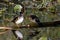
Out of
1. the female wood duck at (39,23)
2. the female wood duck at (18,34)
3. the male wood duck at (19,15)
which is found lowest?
the female wood duck at (18,34)

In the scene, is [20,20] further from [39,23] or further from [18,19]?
[39,23]

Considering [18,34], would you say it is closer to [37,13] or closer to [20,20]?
[20,20]

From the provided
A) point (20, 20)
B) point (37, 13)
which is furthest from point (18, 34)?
point (37, 13)

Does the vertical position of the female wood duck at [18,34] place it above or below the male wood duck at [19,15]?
below

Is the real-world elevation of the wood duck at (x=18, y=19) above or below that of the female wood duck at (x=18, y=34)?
above

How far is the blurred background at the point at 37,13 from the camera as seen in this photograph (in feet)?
3.82

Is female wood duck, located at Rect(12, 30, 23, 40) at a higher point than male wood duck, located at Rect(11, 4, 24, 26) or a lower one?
lower

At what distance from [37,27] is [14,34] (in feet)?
0.46

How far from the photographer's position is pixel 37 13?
126 cm

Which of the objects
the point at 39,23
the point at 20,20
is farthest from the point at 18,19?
the point at 39,23

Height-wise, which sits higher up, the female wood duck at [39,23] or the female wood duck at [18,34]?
the female wood duck at [39,23]

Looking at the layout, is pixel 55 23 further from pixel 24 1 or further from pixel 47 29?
pixel 24 1

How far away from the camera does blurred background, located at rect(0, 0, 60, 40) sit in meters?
1.16

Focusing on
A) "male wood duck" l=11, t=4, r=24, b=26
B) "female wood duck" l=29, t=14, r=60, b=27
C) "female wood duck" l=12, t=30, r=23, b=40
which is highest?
"male wood duck" l=11, t=4, r=24, b=26
